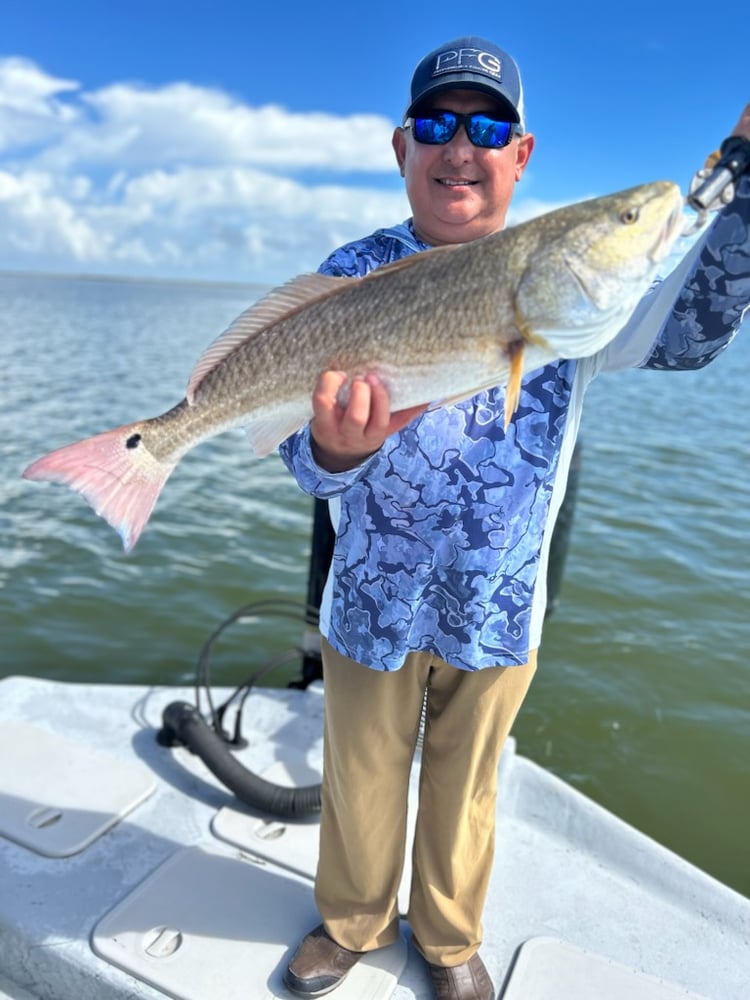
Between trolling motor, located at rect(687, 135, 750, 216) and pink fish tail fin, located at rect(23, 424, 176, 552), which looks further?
pink fish tail fin, located at rect(23, 424, 176, 552)

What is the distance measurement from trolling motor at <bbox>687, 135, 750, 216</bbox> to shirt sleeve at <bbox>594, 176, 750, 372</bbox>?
1.7 inches

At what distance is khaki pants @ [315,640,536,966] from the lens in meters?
2.70

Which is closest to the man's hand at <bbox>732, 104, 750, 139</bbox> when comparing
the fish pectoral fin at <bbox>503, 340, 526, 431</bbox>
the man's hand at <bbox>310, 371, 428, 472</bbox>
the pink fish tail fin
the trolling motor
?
the trolling motor

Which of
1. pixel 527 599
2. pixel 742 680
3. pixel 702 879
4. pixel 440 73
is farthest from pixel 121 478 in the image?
pixel 742 680

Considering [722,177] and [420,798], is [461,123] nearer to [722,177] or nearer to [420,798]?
[722,177]

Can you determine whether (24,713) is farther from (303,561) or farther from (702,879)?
(303,561)

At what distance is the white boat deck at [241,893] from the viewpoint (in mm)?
3027

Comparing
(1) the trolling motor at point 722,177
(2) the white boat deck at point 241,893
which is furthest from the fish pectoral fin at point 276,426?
(2) the white boat deck at point 241,893

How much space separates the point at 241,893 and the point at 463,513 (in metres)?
2.01

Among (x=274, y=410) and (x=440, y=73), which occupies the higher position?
(x=440, y=73)

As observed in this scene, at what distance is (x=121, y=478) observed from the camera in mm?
2430

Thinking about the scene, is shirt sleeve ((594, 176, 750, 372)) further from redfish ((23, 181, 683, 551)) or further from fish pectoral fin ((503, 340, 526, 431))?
fish pectoral fin ((503, 340, 526, 431))

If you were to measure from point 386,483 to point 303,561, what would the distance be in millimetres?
7613

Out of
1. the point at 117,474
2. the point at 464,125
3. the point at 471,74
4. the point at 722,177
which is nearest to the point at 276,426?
the point at 117,474
